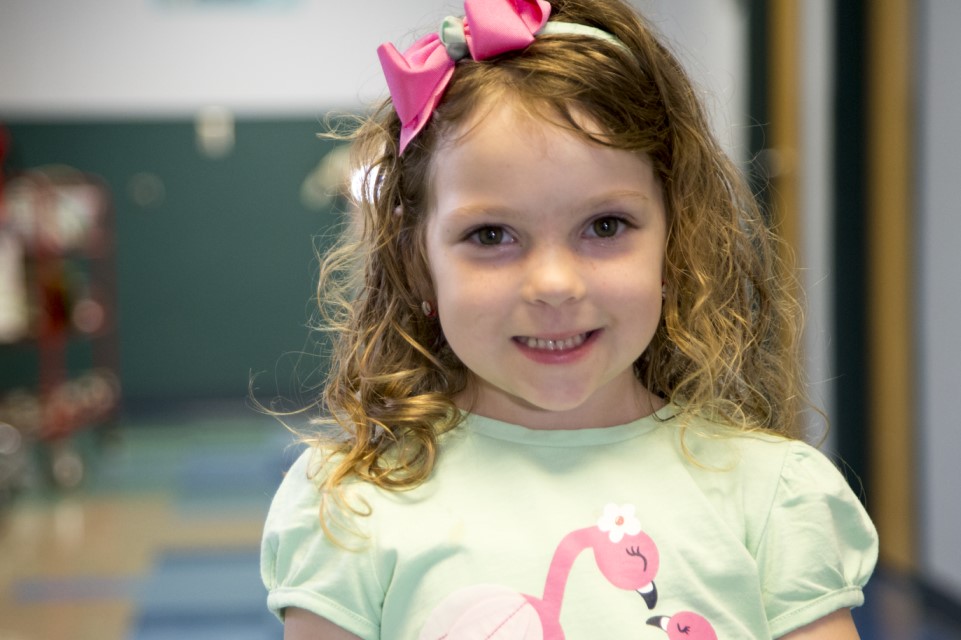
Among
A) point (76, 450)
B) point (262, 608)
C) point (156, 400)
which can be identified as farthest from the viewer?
point (156, 400)

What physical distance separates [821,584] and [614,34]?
0.50 m

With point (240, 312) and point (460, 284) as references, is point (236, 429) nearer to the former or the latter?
point (240, 312)

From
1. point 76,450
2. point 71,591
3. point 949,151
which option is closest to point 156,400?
point 76,450

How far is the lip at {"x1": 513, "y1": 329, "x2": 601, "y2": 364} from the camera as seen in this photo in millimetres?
883

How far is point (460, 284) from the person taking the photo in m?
0.89

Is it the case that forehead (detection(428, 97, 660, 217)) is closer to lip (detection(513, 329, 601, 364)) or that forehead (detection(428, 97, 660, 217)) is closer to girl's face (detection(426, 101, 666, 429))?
girl's face (detection(426, 101, 666, 429))

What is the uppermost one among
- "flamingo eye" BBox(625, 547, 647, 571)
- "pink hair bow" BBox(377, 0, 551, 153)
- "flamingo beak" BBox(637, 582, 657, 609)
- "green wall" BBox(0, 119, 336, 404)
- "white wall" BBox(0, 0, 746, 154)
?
"pink hair bow" BBox(377, 0, 551, 153)

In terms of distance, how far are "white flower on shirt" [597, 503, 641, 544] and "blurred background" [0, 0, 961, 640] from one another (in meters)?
0.27

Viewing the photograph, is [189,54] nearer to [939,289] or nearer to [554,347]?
[939,289]

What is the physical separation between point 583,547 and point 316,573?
21 cm

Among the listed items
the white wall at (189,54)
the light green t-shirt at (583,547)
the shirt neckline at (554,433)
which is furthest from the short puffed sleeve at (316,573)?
the white wall at (189,54)

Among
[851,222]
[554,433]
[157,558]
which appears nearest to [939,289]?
[851,222]

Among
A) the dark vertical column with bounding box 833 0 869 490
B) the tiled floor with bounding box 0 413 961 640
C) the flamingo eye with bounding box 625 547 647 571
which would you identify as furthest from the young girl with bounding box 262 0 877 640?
the dark vertical column with bounding box 833 0 869 490

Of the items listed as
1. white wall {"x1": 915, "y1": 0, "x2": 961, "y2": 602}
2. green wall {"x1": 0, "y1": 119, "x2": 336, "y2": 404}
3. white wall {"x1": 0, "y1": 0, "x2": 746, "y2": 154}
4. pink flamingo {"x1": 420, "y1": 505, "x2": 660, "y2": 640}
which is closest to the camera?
pink flamingo {"x1": 420, "y1": 505, "x2": 660, "y2": 640}
